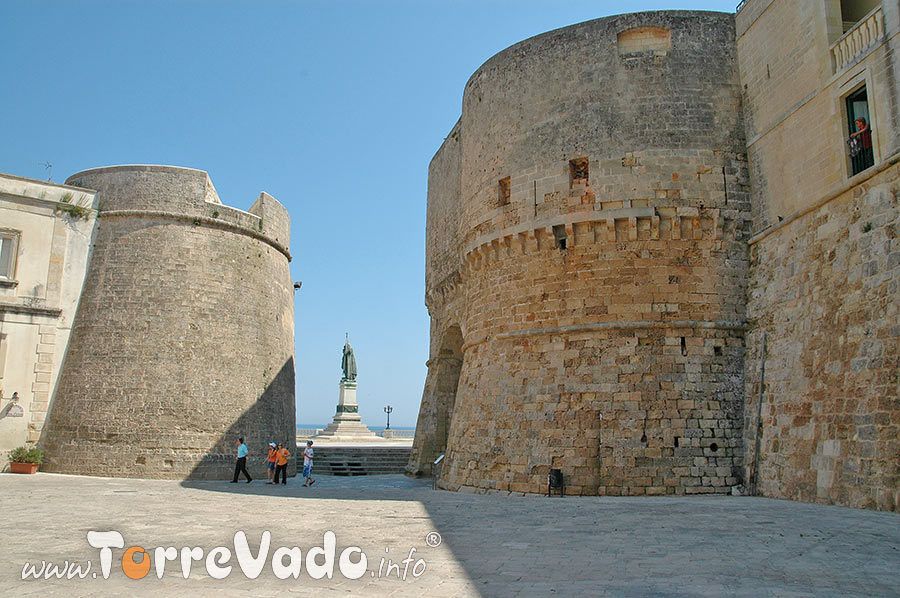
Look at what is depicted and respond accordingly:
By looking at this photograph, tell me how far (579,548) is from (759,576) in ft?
5.17

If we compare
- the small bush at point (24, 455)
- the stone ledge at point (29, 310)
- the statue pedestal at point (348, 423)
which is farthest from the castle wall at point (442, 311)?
the statue pedestal at point (348, 423)

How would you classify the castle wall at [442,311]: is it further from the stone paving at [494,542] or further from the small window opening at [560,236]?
the stone paving at [494,542]

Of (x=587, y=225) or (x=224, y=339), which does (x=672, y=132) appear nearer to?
(x=587, y=225)

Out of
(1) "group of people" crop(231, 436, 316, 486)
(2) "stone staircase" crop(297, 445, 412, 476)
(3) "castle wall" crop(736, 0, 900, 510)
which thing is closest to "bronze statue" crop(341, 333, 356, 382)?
(2) "stone staircase" crop(297, 445, 412, 476)

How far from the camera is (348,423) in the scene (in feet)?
103

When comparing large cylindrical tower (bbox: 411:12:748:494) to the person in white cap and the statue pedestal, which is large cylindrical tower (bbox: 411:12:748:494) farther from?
the statue pedestal

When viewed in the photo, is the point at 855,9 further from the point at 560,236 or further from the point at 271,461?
the point at 271,461

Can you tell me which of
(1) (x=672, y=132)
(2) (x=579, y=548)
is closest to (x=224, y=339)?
(1) (x=672, y=132)

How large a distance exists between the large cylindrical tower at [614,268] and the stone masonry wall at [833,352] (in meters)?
0.66

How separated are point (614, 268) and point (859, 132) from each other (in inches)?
159

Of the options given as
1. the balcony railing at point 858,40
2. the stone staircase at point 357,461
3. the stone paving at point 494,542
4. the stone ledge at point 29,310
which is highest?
the balcony railing at point 858,40

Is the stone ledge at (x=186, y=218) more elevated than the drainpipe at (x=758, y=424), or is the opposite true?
the stone ledge at (x=186, y=218)

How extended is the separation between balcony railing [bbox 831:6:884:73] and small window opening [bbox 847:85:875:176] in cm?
50

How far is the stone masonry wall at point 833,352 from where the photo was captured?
8320 millimetres
